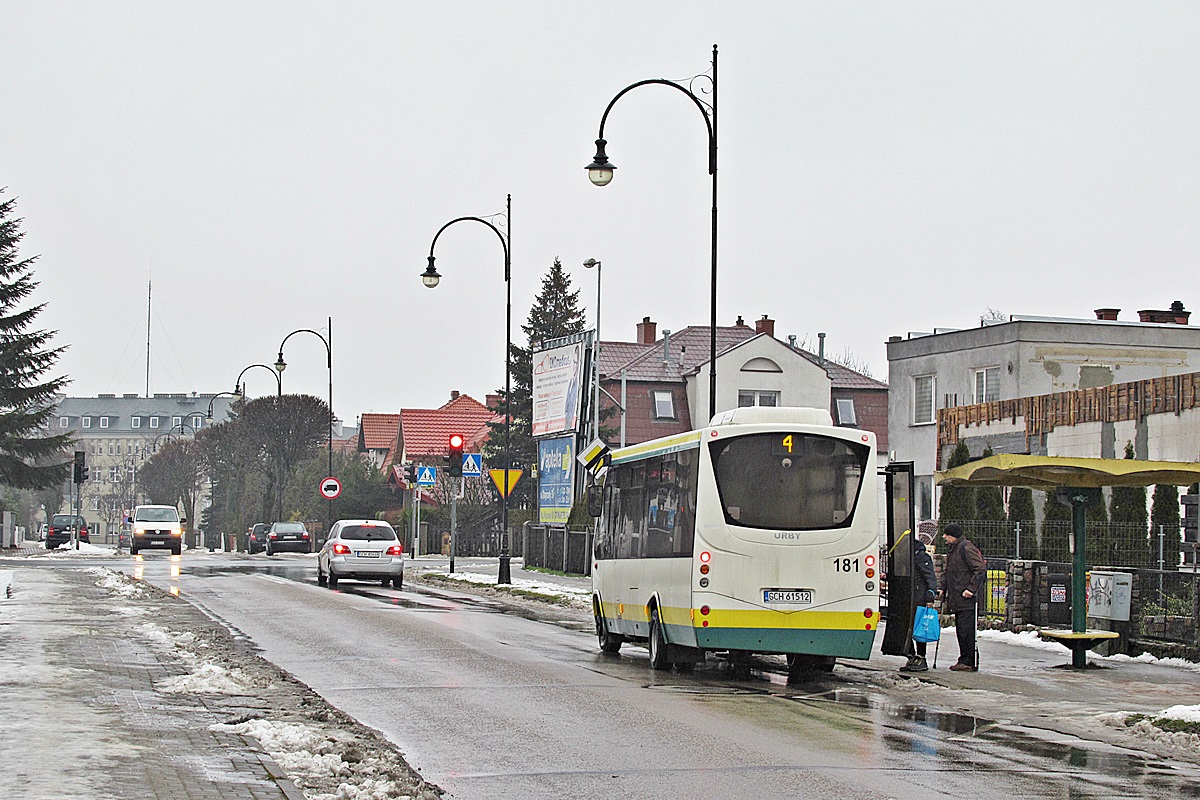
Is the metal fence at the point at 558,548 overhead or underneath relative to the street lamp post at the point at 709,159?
underneath

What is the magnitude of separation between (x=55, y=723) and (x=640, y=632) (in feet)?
28.6

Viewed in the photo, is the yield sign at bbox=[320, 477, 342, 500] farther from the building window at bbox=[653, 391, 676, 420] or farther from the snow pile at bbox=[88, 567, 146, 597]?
the building window at bbox=[653, 391, 676, 420]

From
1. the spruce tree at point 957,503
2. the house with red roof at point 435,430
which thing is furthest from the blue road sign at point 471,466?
the house with red roof at point 435,430

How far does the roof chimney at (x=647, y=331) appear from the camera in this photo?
87.4 meters

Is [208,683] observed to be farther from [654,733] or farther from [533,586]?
[533,586]

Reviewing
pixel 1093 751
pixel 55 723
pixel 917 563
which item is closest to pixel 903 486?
pixel 917 563

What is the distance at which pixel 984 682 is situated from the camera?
55.6ft

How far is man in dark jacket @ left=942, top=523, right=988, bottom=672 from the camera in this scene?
18.0m

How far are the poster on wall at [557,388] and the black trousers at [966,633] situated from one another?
30.9 meters

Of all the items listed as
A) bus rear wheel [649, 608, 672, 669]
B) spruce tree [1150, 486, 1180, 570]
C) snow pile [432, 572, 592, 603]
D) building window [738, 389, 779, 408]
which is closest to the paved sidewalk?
bus rear wheel [649, 608, 672, 669]

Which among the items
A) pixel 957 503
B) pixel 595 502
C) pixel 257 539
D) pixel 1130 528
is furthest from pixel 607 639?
pixel 257 539

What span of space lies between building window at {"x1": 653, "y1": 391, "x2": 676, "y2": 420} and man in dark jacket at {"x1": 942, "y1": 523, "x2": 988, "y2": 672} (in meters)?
56.6

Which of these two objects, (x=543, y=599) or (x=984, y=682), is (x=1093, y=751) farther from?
(x=543, y=599)

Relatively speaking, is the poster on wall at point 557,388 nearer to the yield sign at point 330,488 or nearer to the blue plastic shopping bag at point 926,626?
the yield sign at point 330,488
